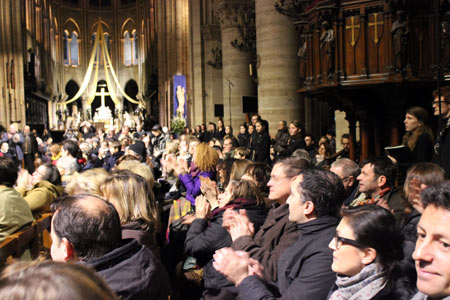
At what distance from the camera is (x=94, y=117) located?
48500mm

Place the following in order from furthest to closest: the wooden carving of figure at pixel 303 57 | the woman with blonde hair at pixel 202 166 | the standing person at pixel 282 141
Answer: the standing person at pixel 282 141, the wooden carving of figure at pixel 303 57, the woman with blonde hair at pixel 202 166

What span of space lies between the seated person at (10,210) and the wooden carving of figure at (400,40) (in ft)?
16.2

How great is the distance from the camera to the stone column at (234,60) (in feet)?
61.5

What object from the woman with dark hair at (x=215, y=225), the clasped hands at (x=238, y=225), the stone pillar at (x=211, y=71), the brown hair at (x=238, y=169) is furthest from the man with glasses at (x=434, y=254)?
the stone pillar at (x=211, y=71)

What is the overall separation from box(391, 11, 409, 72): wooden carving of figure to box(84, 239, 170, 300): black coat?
5.47 meters

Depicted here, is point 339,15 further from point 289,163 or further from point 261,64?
point 261,64

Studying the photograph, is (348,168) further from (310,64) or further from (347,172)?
(310,64)

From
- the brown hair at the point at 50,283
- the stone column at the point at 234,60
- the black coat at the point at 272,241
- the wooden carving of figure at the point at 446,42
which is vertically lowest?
the black coat at the point at 272,241

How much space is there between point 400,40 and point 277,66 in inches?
231

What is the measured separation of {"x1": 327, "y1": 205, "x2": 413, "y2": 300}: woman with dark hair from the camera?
2318mm

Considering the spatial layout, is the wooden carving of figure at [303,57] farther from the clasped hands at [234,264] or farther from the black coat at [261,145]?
the clasped hands at [234,264]

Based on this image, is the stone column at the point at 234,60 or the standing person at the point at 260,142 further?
the stone column at the point at 234,60

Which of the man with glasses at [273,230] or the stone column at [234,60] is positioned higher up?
the stone column at [234,60]

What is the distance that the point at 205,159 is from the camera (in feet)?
22.0
